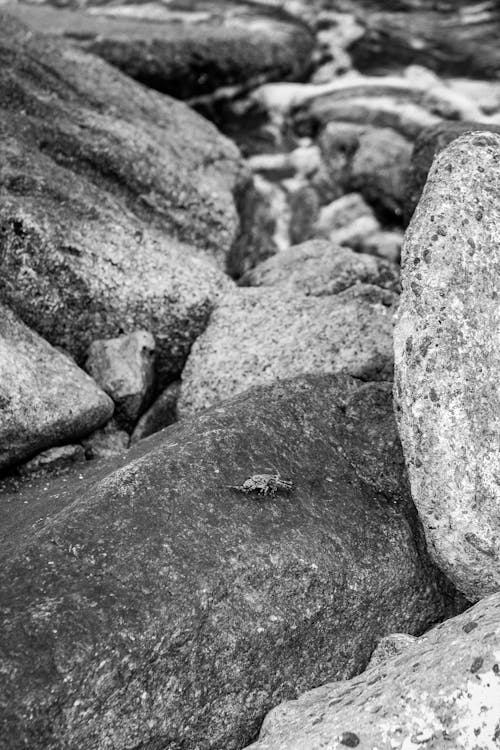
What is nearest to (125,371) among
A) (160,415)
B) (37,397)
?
(160,415)

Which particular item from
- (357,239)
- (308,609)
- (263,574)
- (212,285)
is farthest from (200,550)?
(357,239)

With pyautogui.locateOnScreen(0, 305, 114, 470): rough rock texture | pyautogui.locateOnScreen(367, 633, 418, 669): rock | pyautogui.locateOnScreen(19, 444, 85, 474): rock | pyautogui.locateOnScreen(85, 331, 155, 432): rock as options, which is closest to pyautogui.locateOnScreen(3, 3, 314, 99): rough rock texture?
pyautogui.locateOnScreen(85, 331, 155, 432): rock

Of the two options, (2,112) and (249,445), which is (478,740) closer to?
(249,445)

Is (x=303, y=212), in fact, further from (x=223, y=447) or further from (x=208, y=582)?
(x=208, y=582)

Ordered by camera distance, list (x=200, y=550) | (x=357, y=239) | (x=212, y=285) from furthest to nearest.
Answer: (x=357, y=239)
(x=212, y=285)
(x=200, y=550)

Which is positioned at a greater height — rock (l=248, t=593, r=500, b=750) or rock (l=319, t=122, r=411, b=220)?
rock (l=248, t=593, r=500, b=750)

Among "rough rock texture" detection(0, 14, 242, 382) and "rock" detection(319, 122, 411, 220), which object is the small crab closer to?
"rough rock texture" detection(0, 14, 242, 382)
